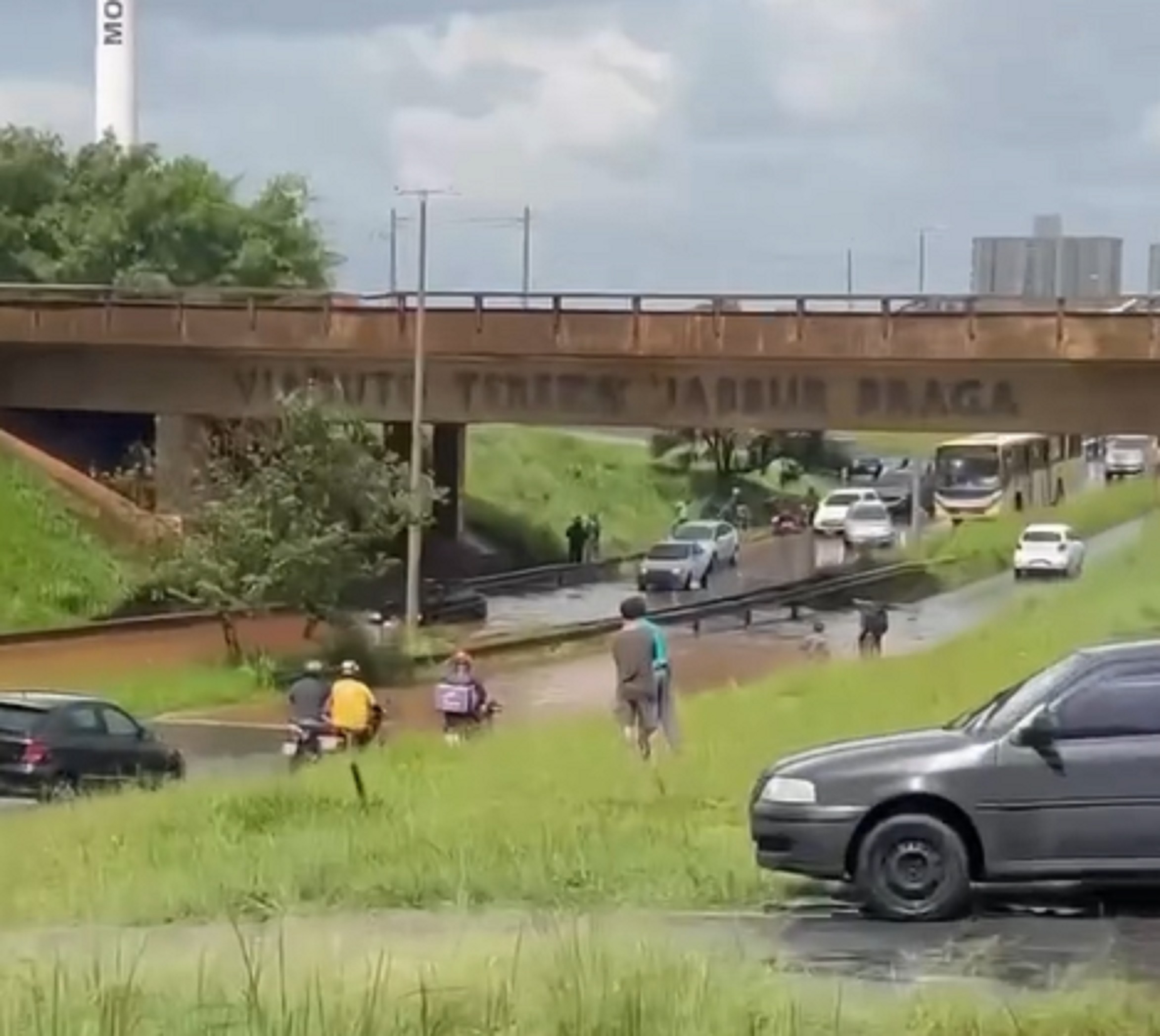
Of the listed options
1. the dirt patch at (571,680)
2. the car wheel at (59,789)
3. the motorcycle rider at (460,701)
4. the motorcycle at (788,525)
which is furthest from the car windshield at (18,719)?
the motorcycle at (788,525)

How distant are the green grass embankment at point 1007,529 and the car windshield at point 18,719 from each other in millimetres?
42832

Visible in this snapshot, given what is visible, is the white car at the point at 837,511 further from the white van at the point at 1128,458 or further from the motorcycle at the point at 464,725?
the motorcycle at the point at 464,725

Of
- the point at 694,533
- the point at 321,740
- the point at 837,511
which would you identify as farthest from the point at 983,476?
the point at 321,740

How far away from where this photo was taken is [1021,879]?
14.3 metres

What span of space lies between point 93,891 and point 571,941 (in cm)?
563

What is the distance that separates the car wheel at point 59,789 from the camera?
26.6m

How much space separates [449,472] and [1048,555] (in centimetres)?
1786

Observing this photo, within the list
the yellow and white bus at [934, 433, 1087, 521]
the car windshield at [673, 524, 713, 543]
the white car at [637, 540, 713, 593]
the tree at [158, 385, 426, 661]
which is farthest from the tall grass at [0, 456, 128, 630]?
the yellow and white bus at [934, 433, 1087, 521]

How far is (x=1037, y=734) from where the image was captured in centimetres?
1421

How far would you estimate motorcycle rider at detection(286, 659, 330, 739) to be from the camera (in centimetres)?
2836

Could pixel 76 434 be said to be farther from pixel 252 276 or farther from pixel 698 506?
pixel 698 506

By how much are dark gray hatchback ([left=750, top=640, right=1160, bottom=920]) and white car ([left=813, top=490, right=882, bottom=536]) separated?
224ft

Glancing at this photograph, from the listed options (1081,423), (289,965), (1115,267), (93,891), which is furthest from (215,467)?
(1115,267)

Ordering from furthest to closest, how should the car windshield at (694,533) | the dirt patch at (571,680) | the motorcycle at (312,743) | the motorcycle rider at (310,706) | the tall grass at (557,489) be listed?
the tall grass at (557,489)
the car windshield at (694,533)
the dirt patch at (571,680)
the motorcycle rider at (310,706)
the motorcycle at (312,743)
